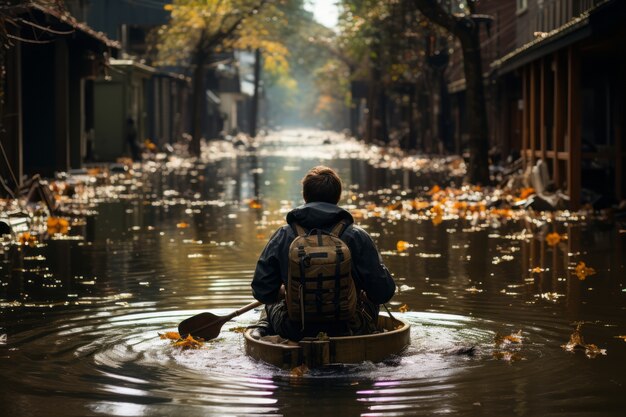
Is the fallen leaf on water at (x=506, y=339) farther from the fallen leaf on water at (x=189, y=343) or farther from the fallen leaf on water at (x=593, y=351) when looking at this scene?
the fallen leaf on water at (x=189, y=343)

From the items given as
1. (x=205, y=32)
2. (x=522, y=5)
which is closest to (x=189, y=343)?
(x=522, y=5)

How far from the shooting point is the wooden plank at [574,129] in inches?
850

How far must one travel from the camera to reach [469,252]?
15.5m

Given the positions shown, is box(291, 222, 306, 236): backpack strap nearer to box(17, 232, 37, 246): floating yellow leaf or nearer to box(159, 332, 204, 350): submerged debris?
box(159, 332, 204, 350): submerged debris

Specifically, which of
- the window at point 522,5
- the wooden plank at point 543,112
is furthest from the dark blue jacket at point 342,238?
the window at point 522,5

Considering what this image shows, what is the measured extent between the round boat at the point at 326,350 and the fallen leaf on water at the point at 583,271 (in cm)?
509

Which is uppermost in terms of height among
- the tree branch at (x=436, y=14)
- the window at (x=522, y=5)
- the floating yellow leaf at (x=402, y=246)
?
the window at (x=522, y=5)

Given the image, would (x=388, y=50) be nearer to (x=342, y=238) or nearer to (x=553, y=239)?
(x=553, y=239)

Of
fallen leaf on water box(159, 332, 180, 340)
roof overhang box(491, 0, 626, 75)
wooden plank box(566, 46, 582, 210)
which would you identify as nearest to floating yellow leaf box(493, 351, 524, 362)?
fallen leaf on water box(159, 332, 180, 340)

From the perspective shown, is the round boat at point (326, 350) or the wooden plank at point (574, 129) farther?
the wooden plank at point (574, 129)

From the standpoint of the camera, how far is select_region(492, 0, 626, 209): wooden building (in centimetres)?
1967

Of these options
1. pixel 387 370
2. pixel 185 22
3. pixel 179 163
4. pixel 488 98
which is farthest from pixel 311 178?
pixel 185 22

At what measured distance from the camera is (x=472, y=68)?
98.8 feet

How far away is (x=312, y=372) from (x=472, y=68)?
2304 centimetres
